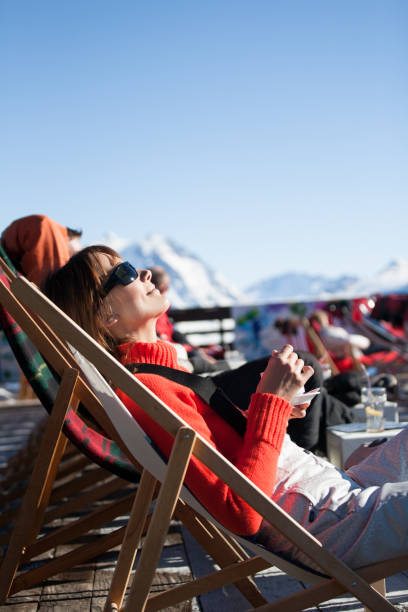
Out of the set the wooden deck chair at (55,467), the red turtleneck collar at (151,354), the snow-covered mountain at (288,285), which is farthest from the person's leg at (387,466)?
the snow-covered mountain at (288,285)

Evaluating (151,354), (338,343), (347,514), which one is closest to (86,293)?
(151,354)

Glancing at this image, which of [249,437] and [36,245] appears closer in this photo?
[249,437]

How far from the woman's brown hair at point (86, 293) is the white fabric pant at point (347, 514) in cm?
58

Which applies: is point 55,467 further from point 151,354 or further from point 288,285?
point 288,285

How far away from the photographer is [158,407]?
109 cm

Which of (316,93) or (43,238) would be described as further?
(316,93)

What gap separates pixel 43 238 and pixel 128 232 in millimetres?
119541

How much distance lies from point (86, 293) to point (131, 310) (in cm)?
13

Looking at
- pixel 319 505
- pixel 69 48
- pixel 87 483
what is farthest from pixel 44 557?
pixel 69 48

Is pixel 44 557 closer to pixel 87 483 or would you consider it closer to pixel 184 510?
pixel 87 483

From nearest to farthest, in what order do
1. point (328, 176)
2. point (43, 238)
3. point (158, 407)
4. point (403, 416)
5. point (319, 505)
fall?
1. point (158, 407)
2. point (319, 505)
3. point (43, 238)
4. point (403, 416)
5. point (328, 176)

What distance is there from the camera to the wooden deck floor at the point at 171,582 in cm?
166

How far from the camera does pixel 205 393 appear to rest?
53.9 inches

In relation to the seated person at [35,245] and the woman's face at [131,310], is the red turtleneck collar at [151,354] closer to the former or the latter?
the woman's face at [131,310]
